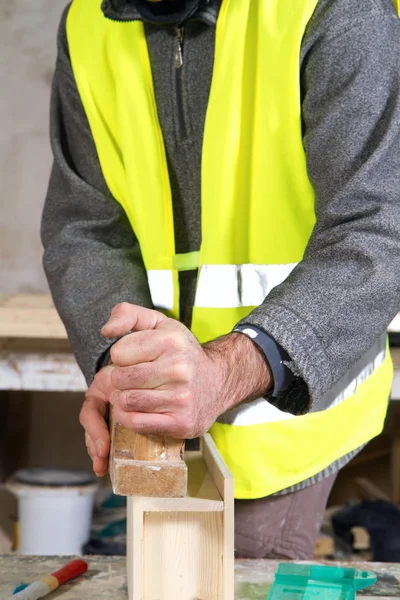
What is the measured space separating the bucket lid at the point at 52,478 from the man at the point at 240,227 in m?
1.20

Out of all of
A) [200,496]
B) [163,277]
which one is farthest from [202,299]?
[200,496]

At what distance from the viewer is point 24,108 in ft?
10.6

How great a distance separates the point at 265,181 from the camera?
1293mm

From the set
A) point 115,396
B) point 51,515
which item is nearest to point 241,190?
point 115,396

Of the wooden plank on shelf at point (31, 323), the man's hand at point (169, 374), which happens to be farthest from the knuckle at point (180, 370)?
the wooden plank on shelf at point (31, 323)

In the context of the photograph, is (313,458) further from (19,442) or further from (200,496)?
(19,442)

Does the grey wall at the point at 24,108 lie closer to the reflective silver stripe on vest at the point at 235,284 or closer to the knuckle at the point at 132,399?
the reflective silver stripe on vest at the point at 235,284

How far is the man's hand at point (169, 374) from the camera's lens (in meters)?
0.91

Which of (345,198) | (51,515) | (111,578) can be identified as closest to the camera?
(345,198)

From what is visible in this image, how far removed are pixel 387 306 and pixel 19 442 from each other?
95.9 inches

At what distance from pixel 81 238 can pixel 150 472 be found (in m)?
0.68

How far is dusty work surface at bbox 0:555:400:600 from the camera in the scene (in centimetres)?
116

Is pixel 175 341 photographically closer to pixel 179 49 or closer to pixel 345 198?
pixel 345 198

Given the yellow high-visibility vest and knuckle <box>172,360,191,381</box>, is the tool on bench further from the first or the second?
knuckle <box>172,360,191,381</box>
